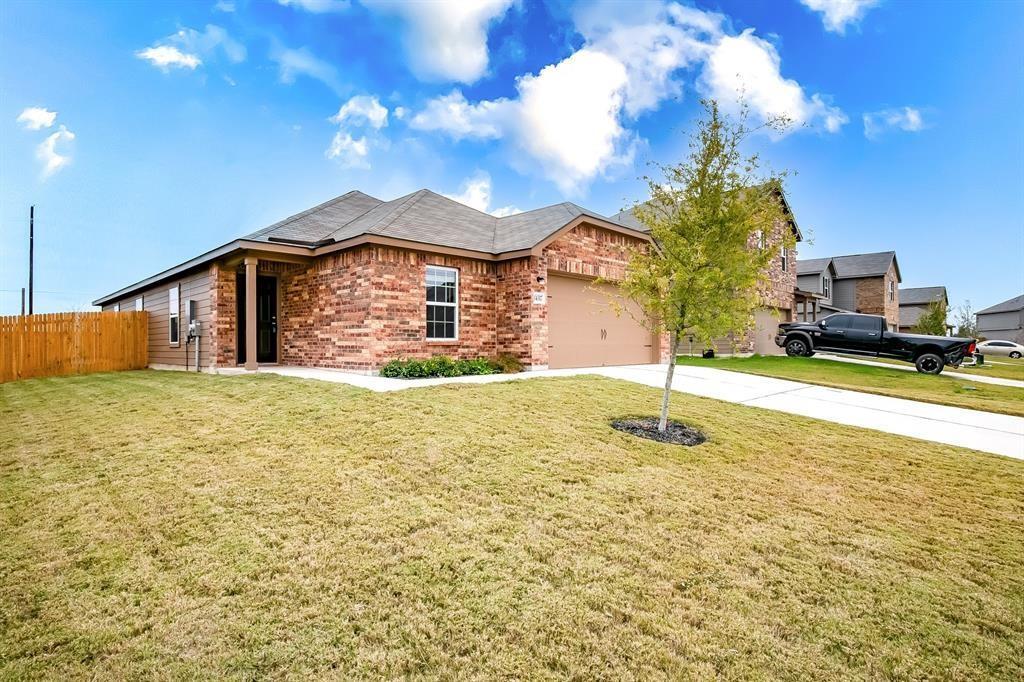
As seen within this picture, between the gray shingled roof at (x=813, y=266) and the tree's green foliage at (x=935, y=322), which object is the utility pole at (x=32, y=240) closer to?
the gray shingled roof at (x=813, y=266)

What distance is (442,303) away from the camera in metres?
11.8

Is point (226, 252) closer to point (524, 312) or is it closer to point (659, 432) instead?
point (524, 312)

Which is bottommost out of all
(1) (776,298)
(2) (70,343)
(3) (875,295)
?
(2) (70,343)

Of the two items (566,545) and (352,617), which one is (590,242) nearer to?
(566,545)

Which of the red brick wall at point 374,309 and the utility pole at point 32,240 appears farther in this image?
the utility pole at point 32,240

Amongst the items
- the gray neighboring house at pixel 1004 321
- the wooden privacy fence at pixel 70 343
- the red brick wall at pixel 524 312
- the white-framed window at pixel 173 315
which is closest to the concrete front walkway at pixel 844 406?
the red brick wall at pixel 524 312

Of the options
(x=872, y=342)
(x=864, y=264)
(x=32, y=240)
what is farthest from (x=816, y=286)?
(x=32, y=240)

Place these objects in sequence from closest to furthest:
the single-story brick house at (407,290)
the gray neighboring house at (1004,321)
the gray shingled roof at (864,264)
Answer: the single-story brick house at (407,290) < the gray shingled roof at (864,264) < the gray neighboring house at (1004,321)

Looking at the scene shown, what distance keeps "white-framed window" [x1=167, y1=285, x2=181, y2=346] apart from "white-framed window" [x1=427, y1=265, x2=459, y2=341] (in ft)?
29.8

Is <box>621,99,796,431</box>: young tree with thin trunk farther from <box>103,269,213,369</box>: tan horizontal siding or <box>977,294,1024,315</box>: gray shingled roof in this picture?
<box>977,294,1024,315</box>: gray shingled roof

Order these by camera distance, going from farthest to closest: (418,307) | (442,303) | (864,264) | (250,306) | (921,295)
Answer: (921,295), (864,264), (442,303), (250,306), (418,307)

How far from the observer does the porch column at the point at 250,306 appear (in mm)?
11492

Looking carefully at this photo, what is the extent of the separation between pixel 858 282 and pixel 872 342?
2284 centimetres

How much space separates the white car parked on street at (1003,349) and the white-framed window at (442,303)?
1544 inches
